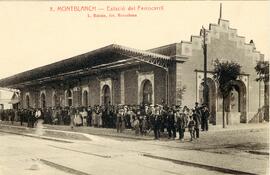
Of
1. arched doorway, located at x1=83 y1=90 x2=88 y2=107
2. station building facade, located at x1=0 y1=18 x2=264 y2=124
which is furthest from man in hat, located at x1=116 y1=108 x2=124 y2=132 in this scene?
arched doorway, located at x1=83 y1=90 x2=88 y2=107

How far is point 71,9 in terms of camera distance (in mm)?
7762

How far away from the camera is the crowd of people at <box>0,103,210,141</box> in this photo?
1096 cm

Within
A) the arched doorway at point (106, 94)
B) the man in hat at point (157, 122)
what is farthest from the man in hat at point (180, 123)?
the arched doorway at point (106, 94)

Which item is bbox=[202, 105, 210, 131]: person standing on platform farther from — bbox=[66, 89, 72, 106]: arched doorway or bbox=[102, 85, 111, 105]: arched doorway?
bbox=[66, 89, 72, 106]: arched doorway

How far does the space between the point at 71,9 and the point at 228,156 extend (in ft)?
12.1

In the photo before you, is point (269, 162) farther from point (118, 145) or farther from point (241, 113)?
point (241, 113)

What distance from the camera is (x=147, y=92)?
15.1 meters

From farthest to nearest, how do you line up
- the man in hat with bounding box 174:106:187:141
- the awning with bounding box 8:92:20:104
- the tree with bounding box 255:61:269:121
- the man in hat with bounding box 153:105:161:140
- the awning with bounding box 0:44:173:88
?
the awning with bounding box 8:92:20:104 → the tree with bounding box 255:61:269:121 → the awning with bounding box 0:44:173:88 → the man in hat with bounding box 153:105:161:140 → the man in hat with bounding box 174:106:187:141

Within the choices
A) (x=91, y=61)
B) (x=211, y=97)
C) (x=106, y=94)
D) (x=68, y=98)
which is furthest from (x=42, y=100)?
(x=211, y=97)

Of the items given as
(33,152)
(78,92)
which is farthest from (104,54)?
(78,92)

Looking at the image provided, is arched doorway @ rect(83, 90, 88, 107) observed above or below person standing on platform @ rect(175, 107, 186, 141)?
above

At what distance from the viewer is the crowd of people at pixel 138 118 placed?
36.0 ft

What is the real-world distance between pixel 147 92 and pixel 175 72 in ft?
6.09

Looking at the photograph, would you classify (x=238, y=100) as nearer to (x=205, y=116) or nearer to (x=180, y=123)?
(x=205, y=116)
